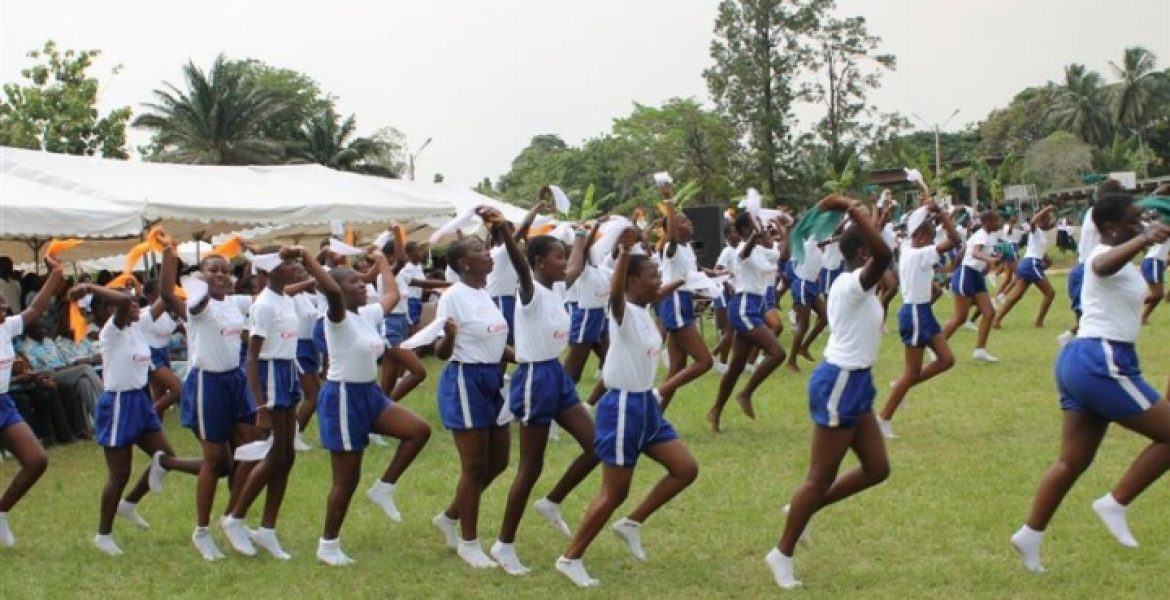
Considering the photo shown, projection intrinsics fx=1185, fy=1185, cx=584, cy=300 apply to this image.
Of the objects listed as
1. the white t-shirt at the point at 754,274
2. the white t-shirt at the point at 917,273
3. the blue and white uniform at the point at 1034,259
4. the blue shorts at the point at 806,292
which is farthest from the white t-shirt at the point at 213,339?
the blue and white uniform at the point at 1034,259

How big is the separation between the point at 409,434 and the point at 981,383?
791 centimetres

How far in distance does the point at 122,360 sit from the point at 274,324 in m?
0.97

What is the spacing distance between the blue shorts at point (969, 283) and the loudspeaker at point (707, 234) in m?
7.56

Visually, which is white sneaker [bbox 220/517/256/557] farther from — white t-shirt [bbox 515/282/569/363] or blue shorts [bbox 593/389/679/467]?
blue shorts [bbox 593/389/679/467]

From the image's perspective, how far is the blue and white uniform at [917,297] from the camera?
33.8ft

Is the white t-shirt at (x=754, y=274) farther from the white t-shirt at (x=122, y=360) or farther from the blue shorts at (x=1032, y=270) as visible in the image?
the white t-shirt at (x=122, y=360)

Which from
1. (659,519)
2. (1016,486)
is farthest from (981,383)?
(659,519)

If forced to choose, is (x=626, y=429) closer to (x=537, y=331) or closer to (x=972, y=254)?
(x=537, y=331)

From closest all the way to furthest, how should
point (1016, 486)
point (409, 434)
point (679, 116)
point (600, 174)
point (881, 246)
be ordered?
point (881, 246) → point (409, 434) → point (1016, 486) → point (679, 116) → point (600, 174)

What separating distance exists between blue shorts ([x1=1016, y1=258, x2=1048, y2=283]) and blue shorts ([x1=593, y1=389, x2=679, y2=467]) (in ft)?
38.8

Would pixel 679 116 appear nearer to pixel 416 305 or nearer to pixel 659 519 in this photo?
pixel 416 305

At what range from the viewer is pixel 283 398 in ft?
23.8

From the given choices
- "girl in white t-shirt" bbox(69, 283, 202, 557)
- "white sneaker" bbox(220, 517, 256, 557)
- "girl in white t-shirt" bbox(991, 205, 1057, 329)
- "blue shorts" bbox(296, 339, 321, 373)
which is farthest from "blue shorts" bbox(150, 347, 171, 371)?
"girl in white t-shirt" bbox(991, 205, 1057, 329)

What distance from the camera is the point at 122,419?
7.36 m
